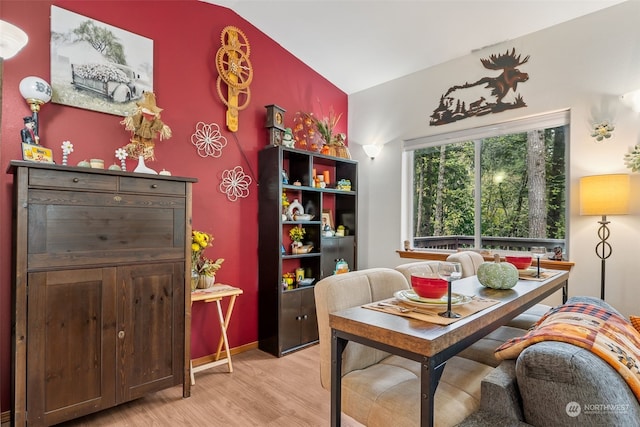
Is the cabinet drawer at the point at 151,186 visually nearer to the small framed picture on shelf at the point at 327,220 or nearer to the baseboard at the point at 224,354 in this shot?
the baseboard at the point at 224,354

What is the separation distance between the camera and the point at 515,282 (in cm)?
175

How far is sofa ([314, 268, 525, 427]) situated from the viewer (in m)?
1.29

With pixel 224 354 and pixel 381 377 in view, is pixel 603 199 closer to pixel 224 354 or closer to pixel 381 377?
pixel 381 377

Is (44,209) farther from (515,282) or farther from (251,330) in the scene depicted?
(515,282)

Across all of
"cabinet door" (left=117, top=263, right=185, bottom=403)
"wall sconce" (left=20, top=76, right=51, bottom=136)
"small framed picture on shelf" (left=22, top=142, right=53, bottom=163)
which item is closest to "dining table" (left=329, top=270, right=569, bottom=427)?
"cabinet door" (left=117, top=263, right=185, bottom=403)

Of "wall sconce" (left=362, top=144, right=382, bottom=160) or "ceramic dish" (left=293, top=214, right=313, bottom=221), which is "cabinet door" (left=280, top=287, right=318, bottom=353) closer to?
"ceramic dish" (left=293, top=214, right=313, bottom=221)

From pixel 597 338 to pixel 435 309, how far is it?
509 mm

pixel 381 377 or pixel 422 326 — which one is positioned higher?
pixel 422 326

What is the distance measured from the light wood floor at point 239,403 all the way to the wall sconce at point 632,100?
3032 mm

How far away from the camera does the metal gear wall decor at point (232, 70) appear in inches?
120

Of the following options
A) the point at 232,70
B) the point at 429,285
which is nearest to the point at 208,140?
the point at 232,70

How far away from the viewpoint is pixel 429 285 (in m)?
1.34

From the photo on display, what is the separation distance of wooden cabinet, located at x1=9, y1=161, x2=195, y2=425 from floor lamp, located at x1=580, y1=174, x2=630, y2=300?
3052 mm

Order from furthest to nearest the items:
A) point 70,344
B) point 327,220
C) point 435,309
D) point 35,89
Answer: point 327,220 < point 35,89 < point 70,344 < point 435,309
